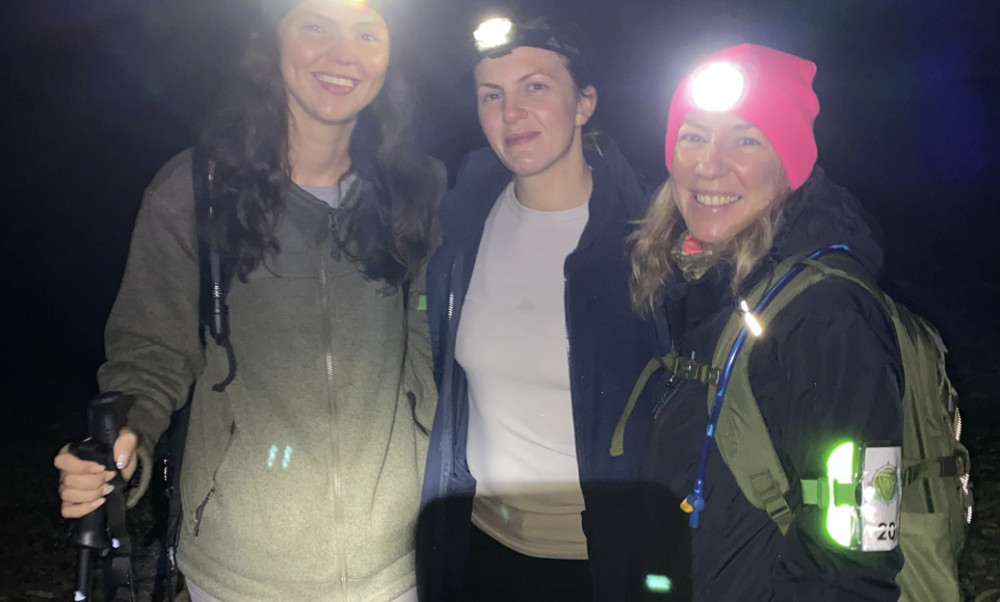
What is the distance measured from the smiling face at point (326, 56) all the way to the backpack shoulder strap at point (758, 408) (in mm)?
1463

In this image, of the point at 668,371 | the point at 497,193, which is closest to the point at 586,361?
the point at 668,371

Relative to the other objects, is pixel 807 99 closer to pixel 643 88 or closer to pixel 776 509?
pixel 776 509

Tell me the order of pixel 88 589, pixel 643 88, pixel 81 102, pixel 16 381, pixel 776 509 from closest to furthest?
pixel 776 509 < pixel 88 589 < pixel 16 381 < pixel 643 88 < pixel 81 102

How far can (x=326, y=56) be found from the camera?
7.98ft

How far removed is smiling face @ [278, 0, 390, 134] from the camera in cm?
244

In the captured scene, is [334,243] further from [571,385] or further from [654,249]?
[654,249]

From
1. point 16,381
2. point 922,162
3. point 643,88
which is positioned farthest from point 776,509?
point 922,162

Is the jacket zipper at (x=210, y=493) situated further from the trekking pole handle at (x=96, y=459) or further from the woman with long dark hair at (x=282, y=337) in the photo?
the trekking pole handle at (x=96, y=459)

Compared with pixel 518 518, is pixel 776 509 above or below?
above

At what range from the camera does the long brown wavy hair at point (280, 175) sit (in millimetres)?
2316

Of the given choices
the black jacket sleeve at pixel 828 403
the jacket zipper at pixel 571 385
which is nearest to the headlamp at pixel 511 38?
the jacket zipper at pixel 571 385

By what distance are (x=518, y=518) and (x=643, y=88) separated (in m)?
16.9

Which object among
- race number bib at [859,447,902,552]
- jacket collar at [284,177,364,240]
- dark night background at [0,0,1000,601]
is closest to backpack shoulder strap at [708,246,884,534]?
race number bib at [859,447,902,552]

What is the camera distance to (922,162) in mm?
20594
